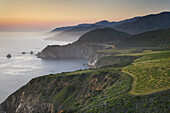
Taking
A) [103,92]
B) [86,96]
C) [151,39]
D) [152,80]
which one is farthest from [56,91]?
[151,39]

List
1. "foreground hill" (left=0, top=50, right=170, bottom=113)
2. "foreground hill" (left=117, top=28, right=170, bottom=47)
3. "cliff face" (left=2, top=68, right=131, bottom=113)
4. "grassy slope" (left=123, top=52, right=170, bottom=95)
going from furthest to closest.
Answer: "foreground hill" (left=117, top=28, right=170, bottom=47) < "cliff face" (left=2, top=68, right=131, bottom=113) < "grassy slope" (left=123, top=52, right=170, bottom=95) < "foreground hill" (left=0, top=50, right=170, bottom=113)

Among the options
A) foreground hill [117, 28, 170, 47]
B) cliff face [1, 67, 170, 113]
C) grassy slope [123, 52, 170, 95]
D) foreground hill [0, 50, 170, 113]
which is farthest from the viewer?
foreground hill [117, 28, 170, 47]

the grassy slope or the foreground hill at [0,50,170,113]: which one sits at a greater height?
the grassy slope

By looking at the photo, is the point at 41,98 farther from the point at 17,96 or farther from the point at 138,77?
the point at 138,77

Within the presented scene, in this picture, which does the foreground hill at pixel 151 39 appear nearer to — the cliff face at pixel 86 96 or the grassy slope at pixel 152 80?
the cliff face at pixel 86 96

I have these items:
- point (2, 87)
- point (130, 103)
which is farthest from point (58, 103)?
point (2, 87)

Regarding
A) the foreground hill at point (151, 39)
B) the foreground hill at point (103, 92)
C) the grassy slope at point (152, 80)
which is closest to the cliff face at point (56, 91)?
the foreground hill at point (103, 92)

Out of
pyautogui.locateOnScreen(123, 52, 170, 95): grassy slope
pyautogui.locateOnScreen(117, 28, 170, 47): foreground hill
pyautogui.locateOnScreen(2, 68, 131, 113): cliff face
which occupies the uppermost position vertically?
pyautogui.locateOnScreen(117, 28, 170, 47): foreground hill

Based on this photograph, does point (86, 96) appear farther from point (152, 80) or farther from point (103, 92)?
point (152, 80)

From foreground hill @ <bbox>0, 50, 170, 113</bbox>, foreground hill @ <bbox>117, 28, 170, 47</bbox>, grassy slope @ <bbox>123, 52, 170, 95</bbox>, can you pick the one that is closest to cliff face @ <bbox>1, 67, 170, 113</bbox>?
foreground hill @ <bbox>0, 50, 170, 113</bbox>

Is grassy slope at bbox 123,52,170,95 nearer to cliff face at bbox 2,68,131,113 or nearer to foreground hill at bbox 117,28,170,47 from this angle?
cliff face at bbox 2,68,131,113
